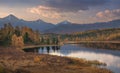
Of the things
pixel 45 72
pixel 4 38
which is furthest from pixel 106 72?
pixel 4 38

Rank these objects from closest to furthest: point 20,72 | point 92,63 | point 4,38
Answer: point 20,72
point 92,63
point 4,38

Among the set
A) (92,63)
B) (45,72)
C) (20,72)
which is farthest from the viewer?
(92,63)

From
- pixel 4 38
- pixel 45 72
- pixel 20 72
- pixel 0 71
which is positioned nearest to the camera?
pixel 0 71

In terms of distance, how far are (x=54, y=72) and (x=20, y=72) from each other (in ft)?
60.3

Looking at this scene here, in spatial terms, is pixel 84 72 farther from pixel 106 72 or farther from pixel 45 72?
pixel 45 72

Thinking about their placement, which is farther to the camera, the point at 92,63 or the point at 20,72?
the point at 92,63

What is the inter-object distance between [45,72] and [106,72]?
17.9 meters

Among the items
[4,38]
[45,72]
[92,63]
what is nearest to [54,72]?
[45,72]

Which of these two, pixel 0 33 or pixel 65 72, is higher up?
pixel 0 33

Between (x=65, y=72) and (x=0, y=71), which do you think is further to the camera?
(x=65, y=72)

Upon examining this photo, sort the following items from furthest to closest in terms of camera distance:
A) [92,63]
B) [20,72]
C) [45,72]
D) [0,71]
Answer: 1. [92,63]
2. [45,72]
3. [20,72]
4. [0,71]

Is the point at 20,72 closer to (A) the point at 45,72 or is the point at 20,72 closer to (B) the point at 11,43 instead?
(A) the point at 45,72

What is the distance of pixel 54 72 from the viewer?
81625 mm

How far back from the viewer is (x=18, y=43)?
199000 mm
